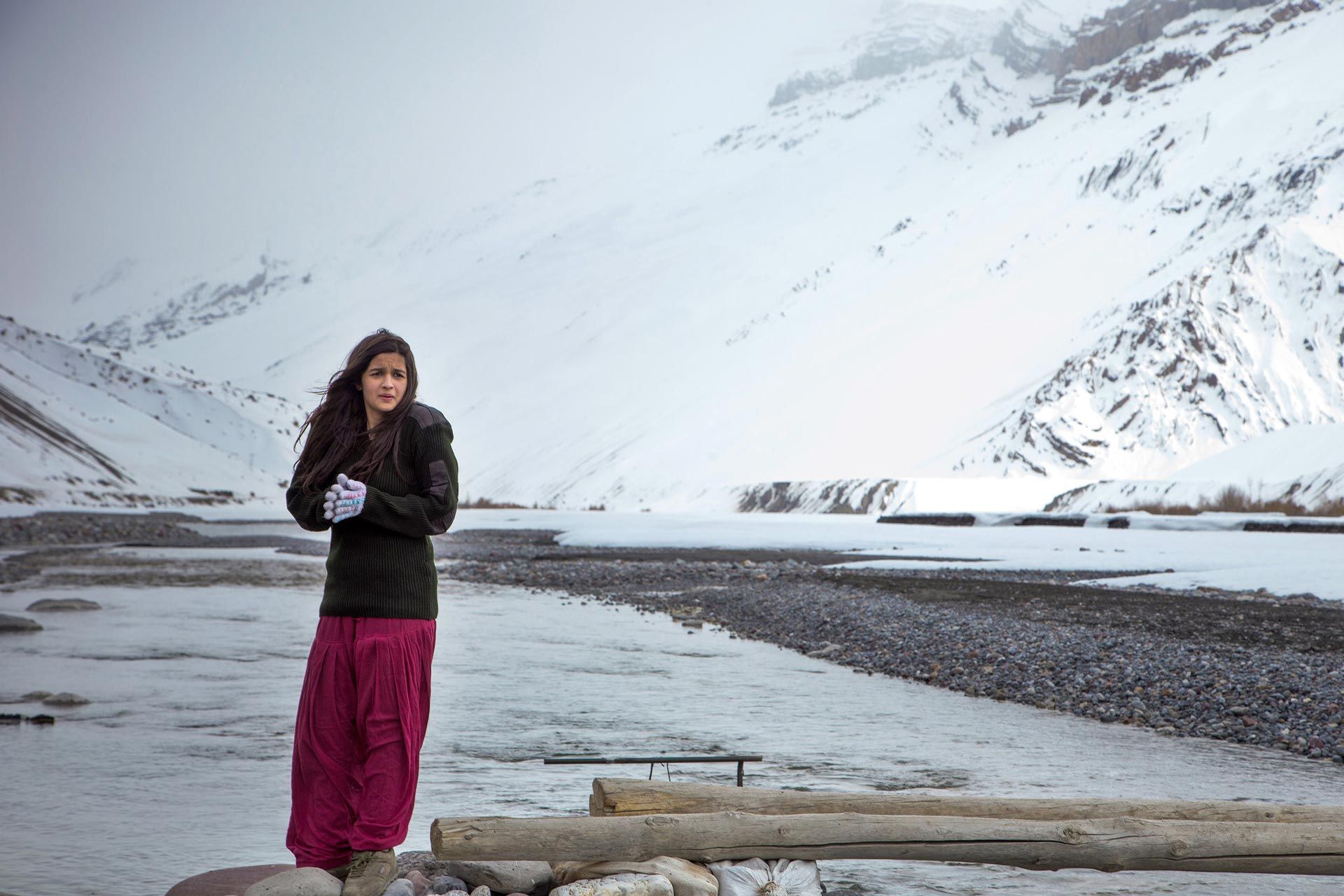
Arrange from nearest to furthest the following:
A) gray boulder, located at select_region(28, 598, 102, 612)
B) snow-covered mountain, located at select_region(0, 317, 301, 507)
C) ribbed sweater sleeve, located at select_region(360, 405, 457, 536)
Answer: ribbed sweater sleeve, located at select_region(360, 405, 457, 536)
gray boulder, located at select_region(28, 598, 102, 612)
snow-covered mountain, located at select_region(0, 317, 301, 507)

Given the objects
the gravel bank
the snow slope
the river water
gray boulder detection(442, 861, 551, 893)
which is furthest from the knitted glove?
the snow slope

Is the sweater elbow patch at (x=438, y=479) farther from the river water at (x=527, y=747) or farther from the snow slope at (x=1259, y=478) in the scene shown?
the snow slope at (x=1259, y=478)

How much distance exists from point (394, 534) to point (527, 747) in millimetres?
3835

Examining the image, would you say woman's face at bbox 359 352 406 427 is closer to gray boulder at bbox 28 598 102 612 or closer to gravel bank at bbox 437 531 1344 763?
gravel bank at bbox 437 531 1344 763

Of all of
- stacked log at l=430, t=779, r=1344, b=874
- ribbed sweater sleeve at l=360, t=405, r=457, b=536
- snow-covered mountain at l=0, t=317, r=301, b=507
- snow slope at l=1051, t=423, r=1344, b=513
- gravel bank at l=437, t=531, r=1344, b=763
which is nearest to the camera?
ribbed sweater sleeve at l=360, t=405, r=457, b=536

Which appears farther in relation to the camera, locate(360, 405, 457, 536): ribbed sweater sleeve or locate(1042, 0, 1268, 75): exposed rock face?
locate(1042, 0, 1268, 75): exposed rock face

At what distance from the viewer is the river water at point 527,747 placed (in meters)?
5.27

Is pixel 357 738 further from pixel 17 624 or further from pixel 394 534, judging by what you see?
pixel 17 624

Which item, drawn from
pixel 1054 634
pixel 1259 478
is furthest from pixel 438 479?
pixel 1259 478

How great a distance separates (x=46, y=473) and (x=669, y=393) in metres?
54.7

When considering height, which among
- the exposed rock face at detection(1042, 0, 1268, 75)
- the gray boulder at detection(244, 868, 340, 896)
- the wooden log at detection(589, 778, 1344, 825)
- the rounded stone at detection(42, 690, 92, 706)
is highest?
the exposed rock face at detection(1042, 0, 1268, 75)

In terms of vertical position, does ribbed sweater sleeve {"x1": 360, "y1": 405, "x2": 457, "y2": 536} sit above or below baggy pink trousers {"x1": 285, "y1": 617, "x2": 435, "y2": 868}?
above

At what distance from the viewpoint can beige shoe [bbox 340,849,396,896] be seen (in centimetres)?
405

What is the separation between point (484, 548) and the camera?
31719mm
